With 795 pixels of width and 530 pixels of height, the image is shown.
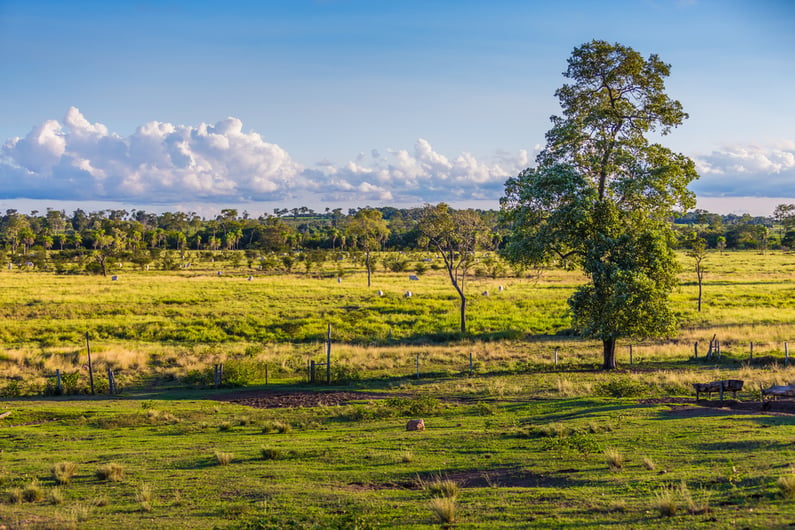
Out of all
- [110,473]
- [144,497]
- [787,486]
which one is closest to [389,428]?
[110,473]

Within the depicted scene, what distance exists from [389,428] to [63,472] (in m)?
8.91

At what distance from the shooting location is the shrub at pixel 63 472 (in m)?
13.2

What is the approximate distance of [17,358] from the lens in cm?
3194

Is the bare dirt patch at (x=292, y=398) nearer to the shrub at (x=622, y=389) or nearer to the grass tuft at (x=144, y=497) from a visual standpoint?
the shrub at (x=622, y=389)

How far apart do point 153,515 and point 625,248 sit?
2172cm

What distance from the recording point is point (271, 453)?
1488cm

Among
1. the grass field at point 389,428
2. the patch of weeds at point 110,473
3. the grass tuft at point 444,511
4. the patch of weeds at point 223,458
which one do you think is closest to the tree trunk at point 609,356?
the grass field at point 389,428

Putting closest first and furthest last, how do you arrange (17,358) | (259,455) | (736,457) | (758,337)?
1. (736,457)
2. (259,455)
3. (17,358)
4. (758,337)

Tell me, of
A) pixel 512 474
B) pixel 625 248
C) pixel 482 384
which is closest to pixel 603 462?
pixel 512 474

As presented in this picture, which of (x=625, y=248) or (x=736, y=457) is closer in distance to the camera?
(x=736, y=457)

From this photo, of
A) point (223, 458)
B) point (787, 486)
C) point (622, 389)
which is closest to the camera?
point (787, 486)

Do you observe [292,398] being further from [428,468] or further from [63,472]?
[428,468]

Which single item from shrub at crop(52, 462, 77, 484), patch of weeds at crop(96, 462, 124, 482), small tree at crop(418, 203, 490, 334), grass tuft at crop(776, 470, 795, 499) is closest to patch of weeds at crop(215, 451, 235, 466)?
patch of weeds at crop(96, 462, 124, 482)

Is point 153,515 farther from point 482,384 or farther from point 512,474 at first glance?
point 482,384
